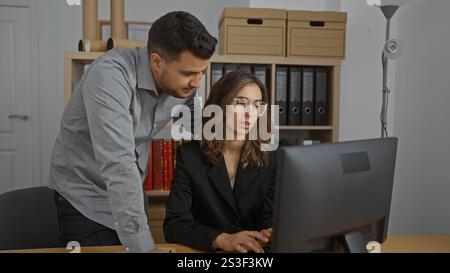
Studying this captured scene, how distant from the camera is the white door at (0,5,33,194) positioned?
3652 mm

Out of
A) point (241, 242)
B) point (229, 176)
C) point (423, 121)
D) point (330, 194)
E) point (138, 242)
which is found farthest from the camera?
point (423, 121)

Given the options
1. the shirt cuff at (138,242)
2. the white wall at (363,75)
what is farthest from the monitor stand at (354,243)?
the white wall at (363,75)

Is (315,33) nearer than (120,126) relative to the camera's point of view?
No

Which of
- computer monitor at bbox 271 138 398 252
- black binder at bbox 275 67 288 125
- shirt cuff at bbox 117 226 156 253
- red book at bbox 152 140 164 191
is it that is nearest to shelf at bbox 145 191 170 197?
red book at bbox 152 140 164 191

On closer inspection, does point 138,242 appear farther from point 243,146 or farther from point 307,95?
point 307,95

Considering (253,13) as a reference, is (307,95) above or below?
below

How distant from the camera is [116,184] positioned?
105 centimetres

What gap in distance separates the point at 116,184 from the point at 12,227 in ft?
1.62

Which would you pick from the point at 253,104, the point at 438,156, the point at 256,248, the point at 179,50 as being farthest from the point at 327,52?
the point at 256,248

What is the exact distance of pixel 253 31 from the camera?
227cm

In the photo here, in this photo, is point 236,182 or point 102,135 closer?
point 102,135

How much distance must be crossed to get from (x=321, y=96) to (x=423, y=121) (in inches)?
21.8

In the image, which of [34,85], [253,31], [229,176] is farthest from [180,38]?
[34,85]
